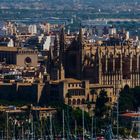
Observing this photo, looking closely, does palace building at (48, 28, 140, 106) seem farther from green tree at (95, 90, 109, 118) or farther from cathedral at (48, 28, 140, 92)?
green tree at (95, 90, 109, 118)

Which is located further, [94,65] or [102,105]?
[94,65]

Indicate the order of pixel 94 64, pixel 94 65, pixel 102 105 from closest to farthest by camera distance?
pixel 102 105
pixel 94 65
pixel 94 64

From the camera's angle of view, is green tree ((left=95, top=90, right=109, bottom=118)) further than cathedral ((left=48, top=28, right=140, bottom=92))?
No

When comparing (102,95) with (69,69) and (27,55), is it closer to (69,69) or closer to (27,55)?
(69,69)

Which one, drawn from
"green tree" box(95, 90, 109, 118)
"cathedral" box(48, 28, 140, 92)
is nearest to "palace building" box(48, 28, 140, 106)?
"cathedral" box(48, 28, 140, 92)

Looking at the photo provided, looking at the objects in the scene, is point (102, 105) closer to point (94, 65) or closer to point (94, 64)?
point (94, 65)

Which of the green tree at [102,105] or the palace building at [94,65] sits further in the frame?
the palace building at [94,65]

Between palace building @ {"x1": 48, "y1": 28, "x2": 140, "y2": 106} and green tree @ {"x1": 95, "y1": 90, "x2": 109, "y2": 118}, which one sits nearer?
green tree @ {"x1": 95, "y1": 90, "x2": 109, "y2": 118}

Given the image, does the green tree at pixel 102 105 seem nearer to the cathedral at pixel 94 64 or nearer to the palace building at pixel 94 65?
the palace building at pixel 94 65

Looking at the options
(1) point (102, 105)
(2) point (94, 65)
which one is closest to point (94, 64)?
(2) point (94, 65)

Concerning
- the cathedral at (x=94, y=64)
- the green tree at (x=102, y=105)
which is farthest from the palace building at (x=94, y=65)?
the green tree at (x=102, y=105)

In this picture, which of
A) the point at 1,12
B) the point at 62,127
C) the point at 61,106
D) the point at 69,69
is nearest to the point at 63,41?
the point at 69,69
